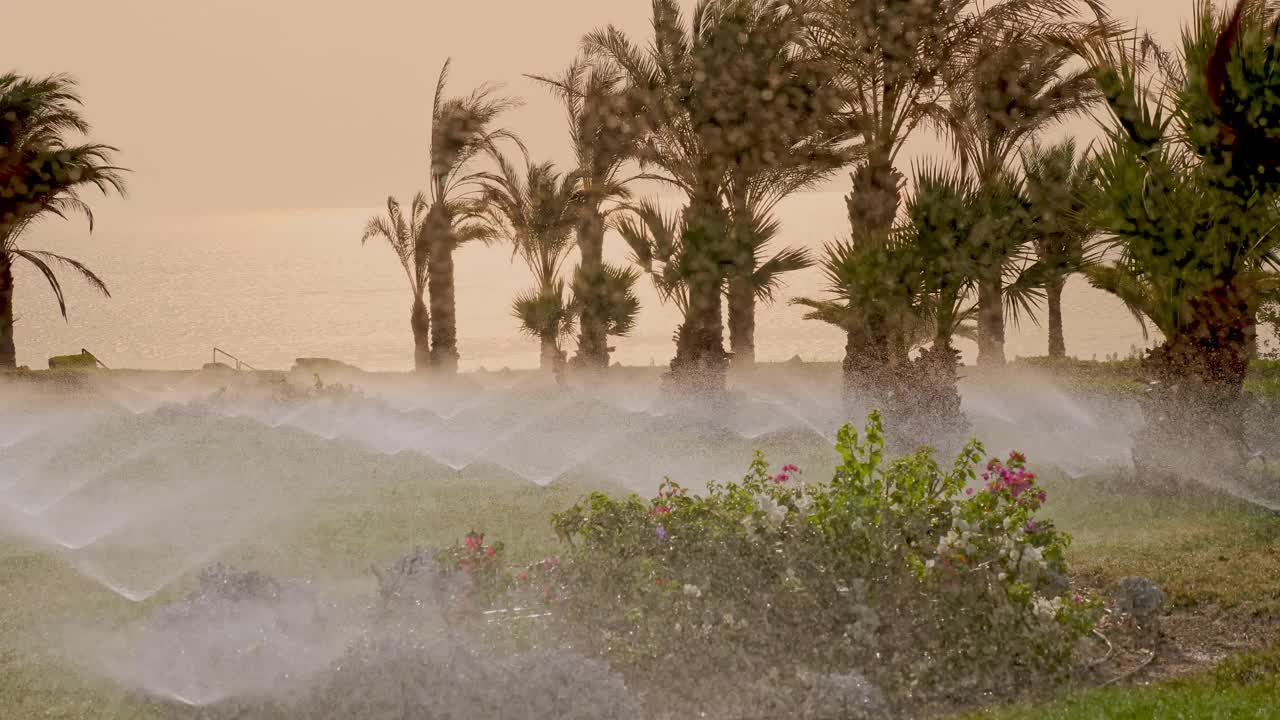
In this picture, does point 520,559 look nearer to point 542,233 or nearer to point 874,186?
point 874,186

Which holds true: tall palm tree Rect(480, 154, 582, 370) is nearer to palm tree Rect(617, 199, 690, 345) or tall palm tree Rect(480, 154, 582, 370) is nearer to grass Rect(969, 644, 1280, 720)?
palm tree Rect(617, 199, 690, 345)

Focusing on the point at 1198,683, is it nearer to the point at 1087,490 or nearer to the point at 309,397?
the point at 1087,490

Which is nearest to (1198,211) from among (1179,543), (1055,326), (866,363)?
(1179,543)

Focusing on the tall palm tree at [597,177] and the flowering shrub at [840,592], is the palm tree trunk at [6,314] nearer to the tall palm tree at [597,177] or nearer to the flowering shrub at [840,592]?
the tall palm tree at [597,177]

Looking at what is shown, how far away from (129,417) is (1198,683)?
56.3 feet

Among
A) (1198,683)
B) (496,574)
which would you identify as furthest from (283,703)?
(1198,683)

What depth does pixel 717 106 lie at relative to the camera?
20.8m

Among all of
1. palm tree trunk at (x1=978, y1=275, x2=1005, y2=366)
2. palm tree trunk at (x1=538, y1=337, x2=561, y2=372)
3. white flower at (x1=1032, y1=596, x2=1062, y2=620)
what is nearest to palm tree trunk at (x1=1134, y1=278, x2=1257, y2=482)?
white flower at (x1=1032, y1=596, x2=1062, y2=620)

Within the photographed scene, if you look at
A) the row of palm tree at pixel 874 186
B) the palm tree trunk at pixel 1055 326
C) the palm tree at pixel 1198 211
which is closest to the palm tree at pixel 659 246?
the row of palm tree at pixel 874 186

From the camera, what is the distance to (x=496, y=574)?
7535 mm

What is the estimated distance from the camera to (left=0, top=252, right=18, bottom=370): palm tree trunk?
2906 cm

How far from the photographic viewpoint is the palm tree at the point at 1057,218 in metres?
15.2

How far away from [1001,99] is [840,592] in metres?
23.3

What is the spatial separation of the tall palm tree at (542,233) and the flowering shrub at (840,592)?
19464 mm
